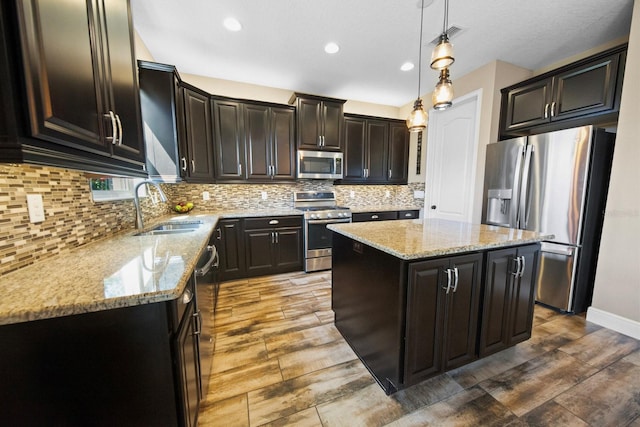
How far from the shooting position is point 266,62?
283 centimetres

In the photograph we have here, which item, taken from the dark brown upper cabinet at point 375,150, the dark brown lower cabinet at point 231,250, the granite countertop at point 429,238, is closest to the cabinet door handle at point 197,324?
the granite countertop at point 429,238

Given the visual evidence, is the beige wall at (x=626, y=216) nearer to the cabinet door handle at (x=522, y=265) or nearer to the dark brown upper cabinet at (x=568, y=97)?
the dark brown upper cabinet at (x=568, y=97)

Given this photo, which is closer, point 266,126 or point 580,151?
point 580,151

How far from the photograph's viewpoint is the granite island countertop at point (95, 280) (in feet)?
2.31

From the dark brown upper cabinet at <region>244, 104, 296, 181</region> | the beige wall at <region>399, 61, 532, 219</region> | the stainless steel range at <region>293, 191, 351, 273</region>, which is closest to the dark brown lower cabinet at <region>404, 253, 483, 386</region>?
the beige wall at <region>399, 61, 532, 219</region>

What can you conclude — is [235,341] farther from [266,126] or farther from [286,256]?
[266,126]

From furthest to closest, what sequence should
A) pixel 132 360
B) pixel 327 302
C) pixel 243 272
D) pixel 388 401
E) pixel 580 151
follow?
pixel 243 272 → pixel 327 302 → pixel 580 151 → pixel 388 401 → pixel 132 360

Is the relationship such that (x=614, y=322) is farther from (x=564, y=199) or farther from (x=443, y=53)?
(x=443, y=53)

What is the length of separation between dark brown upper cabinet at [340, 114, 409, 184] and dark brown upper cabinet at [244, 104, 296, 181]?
95 cm

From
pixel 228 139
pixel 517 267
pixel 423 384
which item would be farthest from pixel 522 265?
pixel 228 139

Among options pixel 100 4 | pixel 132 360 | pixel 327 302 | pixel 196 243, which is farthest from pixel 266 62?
pixel 132 360

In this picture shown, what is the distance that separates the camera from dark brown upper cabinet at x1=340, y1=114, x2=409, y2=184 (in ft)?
12.6

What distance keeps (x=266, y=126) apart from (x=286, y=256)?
6.17ft

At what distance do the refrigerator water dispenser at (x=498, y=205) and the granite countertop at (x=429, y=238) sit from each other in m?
1.06
